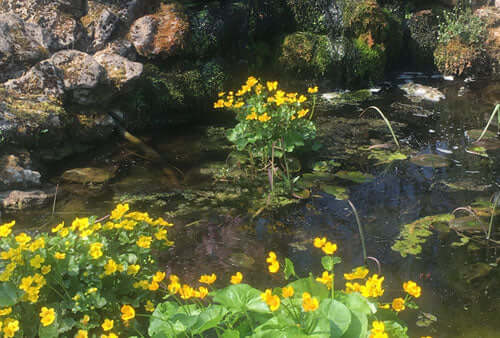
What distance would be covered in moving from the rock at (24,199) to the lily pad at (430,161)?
380 centimetres

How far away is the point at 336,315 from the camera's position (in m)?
1.75

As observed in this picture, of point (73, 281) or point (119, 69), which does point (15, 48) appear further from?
point (73, 281)

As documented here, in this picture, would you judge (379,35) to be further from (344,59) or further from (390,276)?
(390,276)

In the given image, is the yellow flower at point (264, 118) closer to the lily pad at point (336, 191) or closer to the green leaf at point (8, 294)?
the lily pad at point (336, 191)

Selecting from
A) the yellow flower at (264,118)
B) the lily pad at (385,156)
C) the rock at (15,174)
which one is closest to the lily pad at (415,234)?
the lily pad at (385,156)

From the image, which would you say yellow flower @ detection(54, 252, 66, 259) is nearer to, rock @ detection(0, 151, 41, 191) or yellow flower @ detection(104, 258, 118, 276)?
yellow flower @ detection(104, 258, 118, 276)

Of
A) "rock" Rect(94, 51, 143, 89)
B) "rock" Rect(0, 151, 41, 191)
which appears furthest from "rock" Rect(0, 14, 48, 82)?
"rock" Rect(0, 151, 41, 191)

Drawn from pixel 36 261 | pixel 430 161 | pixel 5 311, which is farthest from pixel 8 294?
pixel 430 161

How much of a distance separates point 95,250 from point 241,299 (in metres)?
0.72

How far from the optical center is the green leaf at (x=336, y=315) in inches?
67.4

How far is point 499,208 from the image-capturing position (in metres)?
3.98

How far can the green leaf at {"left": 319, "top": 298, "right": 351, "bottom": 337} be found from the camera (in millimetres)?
1712

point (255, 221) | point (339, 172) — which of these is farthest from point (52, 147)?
point (339, 172)

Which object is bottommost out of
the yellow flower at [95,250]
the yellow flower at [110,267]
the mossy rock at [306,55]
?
the yellow flower at [110,267]
